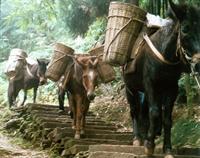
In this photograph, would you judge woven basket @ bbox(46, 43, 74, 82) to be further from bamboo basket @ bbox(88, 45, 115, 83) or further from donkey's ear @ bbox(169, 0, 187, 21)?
donkey's ear @ bbox(169, 0, 187, 21)

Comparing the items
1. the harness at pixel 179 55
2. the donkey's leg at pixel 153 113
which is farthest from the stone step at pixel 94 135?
the harness at pixel 179 55

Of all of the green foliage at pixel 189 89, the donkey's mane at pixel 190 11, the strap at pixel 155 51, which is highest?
the donkey's mane at pixel 190 11

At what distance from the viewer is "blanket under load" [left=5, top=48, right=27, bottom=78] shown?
17125mm

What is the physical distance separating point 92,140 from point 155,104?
3.03m

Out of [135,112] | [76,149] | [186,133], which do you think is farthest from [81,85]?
[186,133]

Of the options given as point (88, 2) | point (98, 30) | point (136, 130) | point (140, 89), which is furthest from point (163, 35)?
point (98, 30)

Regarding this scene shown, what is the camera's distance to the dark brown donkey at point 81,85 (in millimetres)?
9602

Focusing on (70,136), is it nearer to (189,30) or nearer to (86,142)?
(86,142)

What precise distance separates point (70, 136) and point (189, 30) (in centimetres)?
470

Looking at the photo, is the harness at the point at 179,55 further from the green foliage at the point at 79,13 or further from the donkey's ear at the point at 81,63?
the green foliage at the point at 79,13

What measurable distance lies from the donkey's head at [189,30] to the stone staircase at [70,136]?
1530 mm

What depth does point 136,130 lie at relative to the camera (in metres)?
8.34

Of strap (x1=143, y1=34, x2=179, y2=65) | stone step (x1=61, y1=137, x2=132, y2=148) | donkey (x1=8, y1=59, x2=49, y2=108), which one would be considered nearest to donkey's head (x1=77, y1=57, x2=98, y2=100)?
stone step (x1=61, y1=137, x2=132, y2=148)

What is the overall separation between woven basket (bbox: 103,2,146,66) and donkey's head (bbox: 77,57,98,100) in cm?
200
